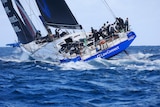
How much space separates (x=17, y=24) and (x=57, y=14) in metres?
6.55

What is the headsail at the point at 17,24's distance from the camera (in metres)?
27.5

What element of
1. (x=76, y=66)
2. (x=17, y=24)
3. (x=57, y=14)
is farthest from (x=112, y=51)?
(x=17, y=24)

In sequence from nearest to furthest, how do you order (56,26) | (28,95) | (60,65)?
(28,95)
(60,65)
(56,26)

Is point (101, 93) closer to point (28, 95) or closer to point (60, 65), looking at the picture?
point (28, 95)

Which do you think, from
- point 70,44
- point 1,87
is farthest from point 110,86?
point 70,44

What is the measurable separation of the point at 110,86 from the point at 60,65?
8.15m

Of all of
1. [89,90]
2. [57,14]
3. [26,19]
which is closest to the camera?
[89,90]

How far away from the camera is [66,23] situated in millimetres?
22281

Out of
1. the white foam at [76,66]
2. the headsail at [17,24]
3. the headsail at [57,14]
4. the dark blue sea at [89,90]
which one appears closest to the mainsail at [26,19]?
the headsail at [17,24]

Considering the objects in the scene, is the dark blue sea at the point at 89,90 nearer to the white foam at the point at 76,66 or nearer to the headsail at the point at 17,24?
the white foam at the point at 76,66

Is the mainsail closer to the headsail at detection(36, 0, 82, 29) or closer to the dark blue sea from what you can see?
the headsail at detection(36, 0, 82, 29)

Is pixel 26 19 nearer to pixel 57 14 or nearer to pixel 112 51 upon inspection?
pixel 57 14

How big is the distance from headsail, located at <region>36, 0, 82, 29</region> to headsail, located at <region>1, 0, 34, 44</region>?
5.12 metres

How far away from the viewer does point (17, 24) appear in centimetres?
2759
